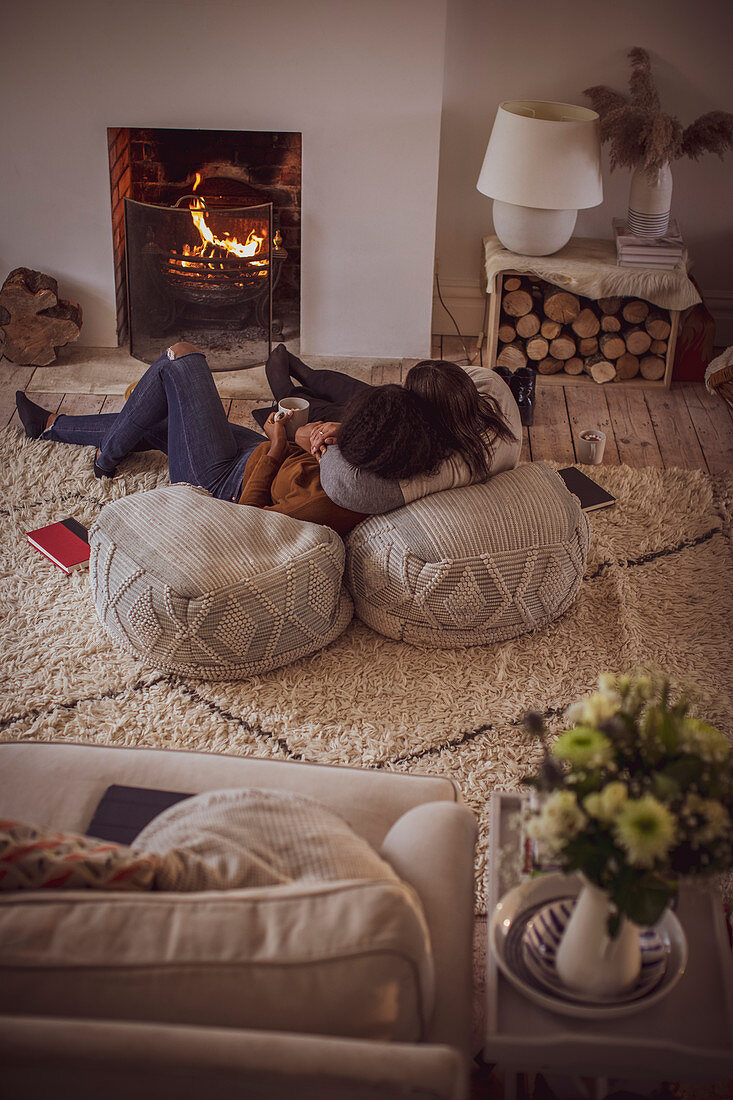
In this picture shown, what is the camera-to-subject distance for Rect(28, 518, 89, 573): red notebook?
2.63 m

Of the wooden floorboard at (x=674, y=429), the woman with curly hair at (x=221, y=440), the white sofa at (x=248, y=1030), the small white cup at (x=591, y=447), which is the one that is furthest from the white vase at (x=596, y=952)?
the wooden floorboard at (x=674, y=429)

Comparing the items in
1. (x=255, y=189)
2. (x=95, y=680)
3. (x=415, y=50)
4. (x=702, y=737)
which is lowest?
(x=95, y=680)

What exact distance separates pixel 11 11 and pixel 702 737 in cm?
353

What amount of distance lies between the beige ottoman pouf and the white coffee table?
3.32ft

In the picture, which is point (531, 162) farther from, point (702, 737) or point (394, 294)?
point (702, 737)

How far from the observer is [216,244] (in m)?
3.57

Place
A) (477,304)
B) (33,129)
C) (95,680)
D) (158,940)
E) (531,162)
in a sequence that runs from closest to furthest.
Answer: (158,940), (95,680), (531,162), (33,129), (477,304)

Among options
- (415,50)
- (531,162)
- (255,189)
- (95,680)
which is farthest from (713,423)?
(95,680)

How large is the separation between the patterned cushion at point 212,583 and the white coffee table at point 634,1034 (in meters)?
1.04

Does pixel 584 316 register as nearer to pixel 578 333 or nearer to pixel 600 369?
pixel 578 333

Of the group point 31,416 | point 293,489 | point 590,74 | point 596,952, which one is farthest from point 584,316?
point 596,952

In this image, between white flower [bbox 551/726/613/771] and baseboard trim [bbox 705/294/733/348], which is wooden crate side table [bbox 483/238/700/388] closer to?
baseboard trim [bbox 705/294/733/348]

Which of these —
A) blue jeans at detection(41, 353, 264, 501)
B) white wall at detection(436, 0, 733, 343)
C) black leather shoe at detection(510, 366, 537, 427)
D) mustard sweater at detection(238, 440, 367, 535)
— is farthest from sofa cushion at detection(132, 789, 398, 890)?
white wall at detection(436, 0, 733, 343)

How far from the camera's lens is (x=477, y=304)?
13.3ft
